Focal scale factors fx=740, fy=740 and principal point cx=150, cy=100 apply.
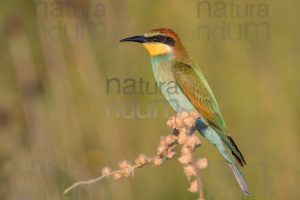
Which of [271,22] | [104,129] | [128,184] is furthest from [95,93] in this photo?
[271,22]

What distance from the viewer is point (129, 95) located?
348cm

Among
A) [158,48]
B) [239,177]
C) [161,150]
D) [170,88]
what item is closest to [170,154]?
[161,150]

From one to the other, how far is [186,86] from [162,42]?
9.7 inches

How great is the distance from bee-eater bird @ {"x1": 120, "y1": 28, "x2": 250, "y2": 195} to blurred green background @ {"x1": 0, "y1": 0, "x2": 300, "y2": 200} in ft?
1.05

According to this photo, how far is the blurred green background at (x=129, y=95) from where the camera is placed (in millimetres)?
3070

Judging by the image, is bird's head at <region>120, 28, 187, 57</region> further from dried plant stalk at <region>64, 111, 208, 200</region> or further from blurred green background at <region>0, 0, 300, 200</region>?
dried plant stalk at <region>64, 111, 208, 200</region>

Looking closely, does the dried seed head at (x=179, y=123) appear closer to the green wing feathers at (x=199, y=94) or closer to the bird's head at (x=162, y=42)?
the green wing feathers at (x=199, y=94)

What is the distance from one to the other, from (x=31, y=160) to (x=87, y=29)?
793mm

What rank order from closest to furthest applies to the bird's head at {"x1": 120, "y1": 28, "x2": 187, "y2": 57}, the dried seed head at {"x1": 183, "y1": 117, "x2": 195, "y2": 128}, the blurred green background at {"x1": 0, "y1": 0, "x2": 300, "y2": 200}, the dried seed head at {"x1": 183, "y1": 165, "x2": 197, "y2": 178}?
the dried seed head at {"x1": 183, "y1": 165, "x2": 197, "y2": 178} < the dried seed head at {"x1": 183, "y1": 117, "x2": 195, "y2": 128} < the bird's head at {"x1": 120, "y1": 28, "x2": 187, "y2": 57} < the blurred green background at {"x1": 0, "y1": 0, "x2": 300, "y2": 200}

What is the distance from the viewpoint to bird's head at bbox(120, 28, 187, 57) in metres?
2.95

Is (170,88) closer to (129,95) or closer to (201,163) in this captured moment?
(129,95)

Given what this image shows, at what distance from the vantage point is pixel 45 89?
3.25 metres

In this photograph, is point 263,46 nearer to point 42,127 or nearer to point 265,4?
point 265,4

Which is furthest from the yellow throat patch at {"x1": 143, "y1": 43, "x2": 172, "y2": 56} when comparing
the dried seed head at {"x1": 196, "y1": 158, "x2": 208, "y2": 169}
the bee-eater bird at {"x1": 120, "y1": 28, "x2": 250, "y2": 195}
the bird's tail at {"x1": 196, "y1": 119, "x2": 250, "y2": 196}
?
the dried seed head at {"x1": 196, "y1": 158, "x2": 208, "y2": 169}
